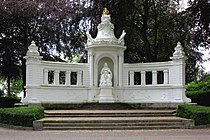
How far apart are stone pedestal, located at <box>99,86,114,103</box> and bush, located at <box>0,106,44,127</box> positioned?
697cm

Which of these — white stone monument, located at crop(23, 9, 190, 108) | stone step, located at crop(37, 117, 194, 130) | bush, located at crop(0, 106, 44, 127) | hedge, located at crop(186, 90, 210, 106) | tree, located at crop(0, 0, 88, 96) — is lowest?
stone step, located at crop(37, 117, 194, 130)

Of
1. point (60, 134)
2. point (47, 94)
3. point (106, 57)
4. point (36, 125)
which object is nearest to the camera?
point (60, 134)

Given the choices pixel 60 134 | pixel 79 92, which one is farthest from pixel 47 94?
pixel 60 134

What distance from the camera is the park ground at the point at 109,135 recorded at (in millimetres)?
13758

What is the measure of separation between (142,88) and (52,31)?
9.52 metres

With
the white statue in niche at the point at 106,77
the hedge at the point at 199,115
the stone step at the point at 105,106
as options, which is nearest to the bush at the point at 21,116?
the stone step at the point at 105,106

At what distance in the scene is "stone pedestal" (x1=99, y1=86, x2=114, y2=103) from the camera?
24.9 m

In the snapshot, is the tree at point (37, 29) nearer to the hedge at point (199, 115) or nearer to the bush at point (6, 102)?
the bush at point (6, 102)

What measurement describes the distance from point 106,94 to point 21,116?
8693 mm

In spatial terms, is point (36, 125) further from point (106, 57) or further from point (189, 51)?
point (189, 51)

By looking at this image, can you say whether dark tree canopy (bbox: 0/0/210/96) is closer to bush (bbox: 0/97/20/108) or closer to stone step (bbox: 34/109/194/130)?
bush (bbox: 0/97/20/108)

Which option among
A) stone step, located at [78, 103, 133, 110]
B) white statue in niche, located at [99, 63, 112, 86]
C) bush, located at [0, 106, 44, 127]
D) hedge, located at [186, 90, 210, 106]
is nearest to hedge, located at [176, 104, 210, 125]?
stone step, located at [78, 103, 133, 110]

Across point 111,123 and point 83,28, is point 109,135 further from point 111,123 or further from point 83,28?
point 83,28

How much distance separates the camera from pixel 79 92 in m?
25.3
